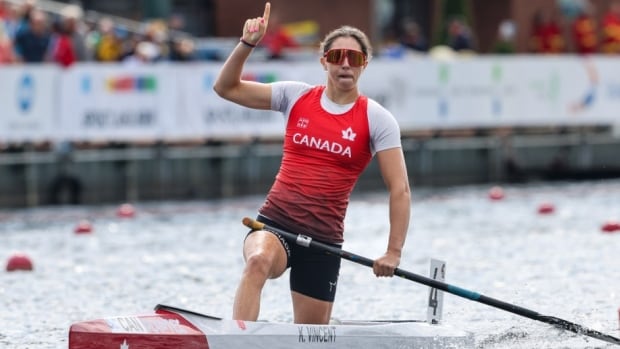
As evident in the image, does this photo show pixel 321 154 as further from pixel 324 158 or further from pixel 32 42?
pixel 32 42

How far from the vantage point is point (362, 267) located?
51.6 feet

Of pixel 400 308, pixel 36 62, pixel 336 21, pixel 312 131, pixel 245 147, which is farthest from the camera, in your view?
pixel 336 21

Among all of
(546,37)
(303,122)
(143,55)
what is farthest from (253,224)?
(546,37)

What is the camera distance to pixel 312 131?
9.30m

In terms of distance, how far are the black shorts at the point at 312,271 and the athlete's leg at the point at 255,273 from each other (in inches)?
12.1

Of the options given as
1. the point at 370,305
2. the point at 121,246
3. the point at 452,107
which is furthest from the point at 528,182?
the point at 370,305

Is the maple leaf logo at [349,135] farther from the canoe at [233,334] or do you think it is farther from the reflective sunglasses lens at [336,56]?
the canoe at [233,334]

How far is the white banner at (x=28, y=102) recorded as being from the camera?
67.3ft

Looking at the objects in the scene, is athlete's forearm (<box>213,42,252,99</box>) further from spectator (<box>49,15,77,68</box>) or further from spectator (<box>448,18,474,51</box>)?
spectator (<box>448,18,474,51</box>)

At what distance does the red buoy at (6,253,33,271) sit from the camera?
14.7 m

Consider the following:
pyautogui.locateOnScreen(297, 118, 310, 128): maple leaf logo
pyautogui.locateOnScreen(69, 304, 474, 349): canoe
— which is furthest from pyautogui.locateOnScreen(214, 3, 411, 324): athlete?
pyautogui.locateOnScreen(69, 304, 474, 349): canoe

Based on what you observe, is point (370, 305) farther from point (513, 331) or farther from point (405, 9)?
point (405, 9)

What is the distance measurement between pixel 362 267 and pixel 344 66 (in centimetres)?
673

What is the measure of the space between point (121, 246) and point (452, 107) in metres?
8.72
